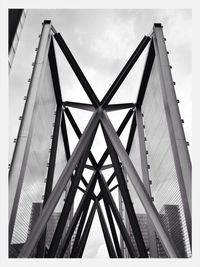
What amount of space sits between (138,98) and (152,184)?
234 inches

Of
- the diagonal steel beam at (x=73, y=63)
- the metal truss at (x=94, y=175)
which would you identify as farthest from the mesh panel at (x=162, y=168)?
the diagonal steel beam at (x=73, y=63)

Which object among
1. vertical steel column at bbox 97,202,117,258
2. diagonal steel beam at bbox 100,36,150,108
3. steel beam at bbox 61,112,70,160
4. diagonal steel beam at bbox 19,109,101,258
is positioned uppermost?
steel beam at bbox 61,112,70,160

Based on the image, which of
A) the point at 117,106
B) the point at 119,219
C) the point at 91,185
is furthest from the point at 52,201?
the point at 91,185

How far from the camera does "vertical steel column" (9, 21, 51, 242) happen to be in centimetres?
920

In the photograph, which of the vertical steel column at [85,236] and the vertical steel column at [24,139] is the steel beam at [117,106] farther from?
the vertical steel column at [85,236]

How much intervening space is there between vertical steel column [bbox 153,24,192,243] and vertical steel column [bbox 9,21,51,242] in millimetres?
5445

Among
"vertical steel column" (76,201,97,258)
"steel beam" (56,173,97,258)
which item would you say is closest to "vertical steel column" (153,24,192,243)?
"steel beam" (56,173,97,258)

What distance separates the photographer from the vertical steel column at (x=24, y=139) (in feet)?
30.2

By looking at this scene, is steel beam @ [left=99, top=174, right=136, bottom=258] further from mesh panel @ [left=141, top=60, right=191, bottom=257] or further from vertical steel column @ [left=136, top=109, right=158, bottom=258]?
mesh panel @ [left=141, top=60, right=191, bottom=257]

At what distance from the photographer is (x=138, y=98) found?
1873 cm

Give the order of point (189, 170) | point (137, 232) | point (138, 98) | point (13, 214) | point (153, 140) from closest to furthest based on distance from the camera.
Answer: point (13, 214) < point (189, 170) < point (137, 232) < point (153, 140) < point (138, 98)
